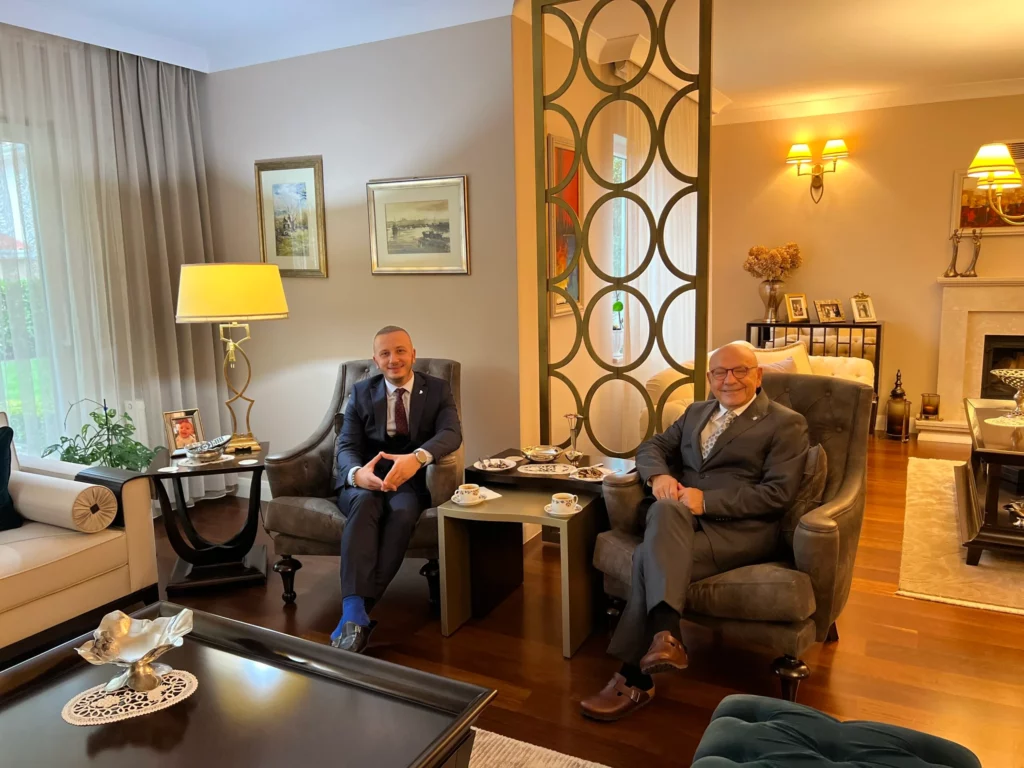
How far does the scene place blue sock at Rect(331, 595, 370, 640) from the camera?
2674 millimetres

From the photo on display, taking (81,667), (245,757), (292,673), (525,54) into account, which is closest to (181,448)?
(81,667)

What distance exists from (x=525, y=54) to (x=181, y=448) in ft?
7.94

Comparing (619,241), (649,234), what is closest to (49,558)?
(619,241)

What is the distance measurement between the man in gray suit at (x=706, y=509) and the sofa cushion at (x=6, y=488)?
220cm

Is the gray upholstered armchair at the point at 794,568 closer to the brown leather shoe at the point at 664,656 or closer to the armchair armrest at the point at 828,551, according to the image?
the armchair armrest at the point at 828,551

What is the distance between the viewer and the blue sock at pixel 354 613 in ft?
8.77

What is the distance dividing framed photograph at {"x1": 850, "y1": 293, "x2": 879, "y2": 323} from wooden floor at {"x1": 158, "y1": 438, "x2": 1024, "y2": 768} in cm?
298

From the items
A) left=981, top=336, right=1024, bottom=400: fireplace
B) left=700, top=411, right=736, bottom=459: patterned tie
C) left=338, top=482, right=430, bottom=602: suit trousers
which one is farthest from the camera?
left=981, top=336, right=1024, bottom=400: fireplace

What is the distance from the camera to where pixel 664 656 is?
2191 mm

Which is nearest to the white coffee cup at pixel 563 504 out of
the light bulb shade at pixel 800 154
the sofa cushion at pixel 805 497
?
the sofa cushion at pixel 805 497

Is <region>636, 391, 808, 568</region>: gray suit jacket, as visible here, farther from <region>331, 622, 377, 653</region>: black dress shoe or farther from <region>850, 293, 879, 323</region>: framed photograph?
<region>850, 293, 879, 323</region>: framed photograph

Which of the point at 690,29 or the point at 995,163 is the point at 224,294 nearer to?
the point at 690,29

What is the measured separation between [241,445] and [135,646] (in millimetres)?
1718

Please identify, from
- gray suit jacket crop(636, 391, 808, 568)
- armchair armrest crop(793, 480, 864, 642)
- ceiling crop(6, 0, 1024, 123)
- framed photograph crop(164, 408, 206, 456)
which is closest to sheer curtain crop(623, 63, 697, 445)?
ceiling crop(6, 0, 1024, 123)
